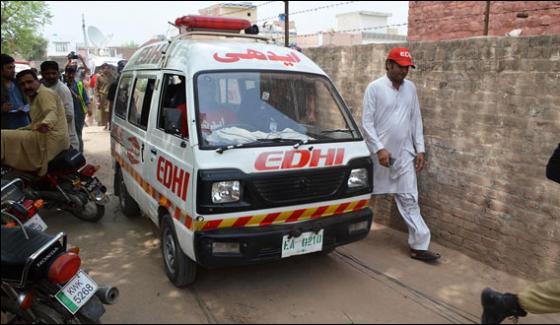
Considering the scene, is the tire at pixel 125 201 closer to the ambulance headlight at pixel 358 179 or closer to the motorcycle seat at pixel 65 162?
the motorcycle seat at pixel 65 162

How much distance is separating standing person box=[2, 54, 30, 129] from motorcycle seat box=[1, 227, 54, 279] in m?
2.62

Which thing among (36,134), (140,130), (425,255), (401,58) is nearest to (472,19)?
(401,58)

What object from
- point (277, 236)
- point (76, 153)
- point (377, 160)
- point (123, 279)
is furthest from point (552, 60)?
point (76, 153)

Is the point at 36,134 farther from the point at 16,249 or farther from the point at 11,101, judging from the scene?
the point at 16,249

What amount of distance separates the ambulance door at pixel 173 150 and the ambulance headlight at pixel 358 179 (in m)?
1.35

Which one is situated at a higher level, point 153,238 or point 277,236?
point 277,236

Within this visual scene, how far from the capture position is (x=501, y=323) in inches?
132

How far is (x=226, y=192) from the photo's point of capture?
3268 millimetres

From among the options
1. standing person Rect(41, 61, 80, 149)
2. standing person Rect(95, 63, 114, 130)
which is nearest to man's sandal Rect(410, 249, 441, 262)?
standing person Rect(41, 61, 80, 149)

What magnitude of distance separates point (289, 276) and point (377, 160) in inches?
60.0

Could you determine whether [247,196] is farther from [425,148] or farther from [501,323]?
[425,148]

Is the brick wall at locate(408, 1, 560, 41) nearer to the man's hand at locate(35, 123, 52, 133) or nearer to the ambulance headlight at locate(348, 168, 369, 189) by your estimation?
the ambulance headlight at locate(348, 168, 369, 189)

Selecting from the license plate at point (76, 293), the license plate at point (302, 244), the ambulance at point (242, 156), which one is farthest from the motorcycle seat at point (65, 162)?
the license plate at point (302, 244)

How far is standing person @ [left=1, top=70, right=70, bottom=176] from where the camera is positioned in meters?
4.85
